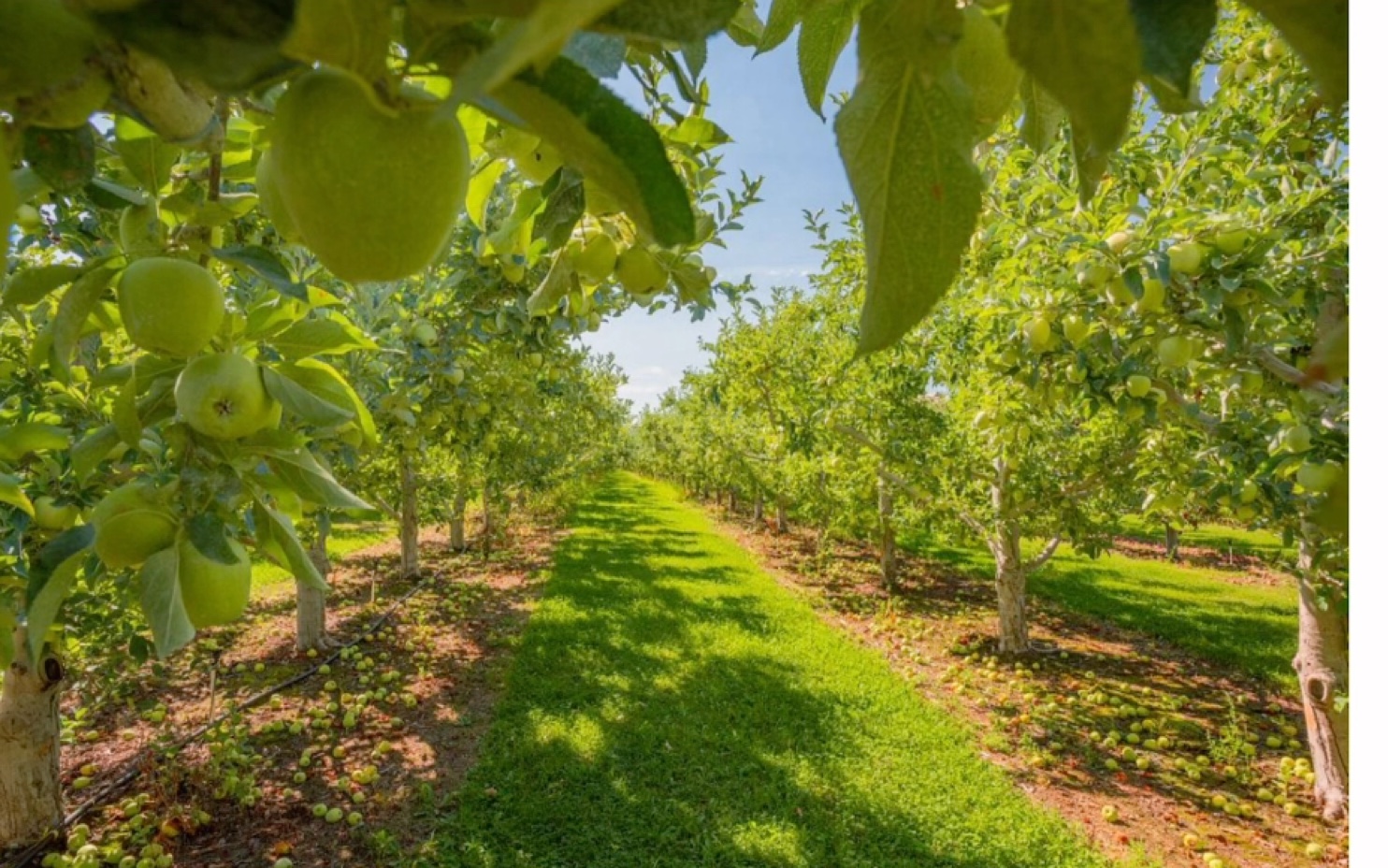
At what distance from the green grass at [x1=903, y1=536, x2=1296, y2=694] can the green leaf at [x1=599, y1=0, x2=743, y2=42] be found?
8.80 meters

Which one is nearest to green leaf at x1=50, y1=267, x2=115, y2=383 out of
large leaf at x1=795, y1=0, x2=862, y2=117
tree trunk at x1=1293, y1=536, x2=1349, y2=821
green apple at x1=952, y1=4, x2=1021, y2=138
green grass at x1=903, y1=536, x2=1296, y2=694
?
large leaf at x1=795, y1=0, x2=862, y2=117

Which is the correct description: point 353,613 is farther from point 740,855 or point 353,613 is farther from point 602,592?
point 740,855

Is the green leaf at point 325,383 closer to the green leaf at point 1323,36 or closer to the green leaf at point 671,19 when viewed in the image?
the green leaf at point 671,19

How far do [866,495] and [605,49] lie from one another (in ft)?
31.3

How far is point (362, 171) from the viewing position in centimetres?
36

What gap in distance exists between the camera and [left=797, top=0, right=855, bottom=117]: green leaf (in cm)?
53

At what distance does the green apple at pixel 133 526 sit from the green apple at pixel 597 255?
0.58 metres

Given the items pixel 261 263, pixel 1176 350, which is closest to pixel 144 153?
pixel 261 263

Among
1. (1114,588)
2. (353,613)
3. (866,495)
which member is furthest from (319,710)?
(1114,588)

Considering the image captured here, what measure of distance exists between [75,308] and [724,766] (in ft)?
15.1

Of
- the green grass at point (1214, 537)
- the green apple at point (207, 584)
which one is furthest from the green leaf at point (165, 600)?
the green grass at point (1214, 537)

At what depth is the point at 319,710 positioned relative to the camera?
4914 millimetres

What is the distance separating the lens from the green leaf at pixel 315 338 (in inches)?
37.5

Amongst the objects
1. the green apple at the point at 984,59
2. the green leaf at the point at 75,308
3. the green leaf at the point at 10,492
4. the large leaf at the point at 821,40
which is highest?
the large leaf at the point at 821,40
